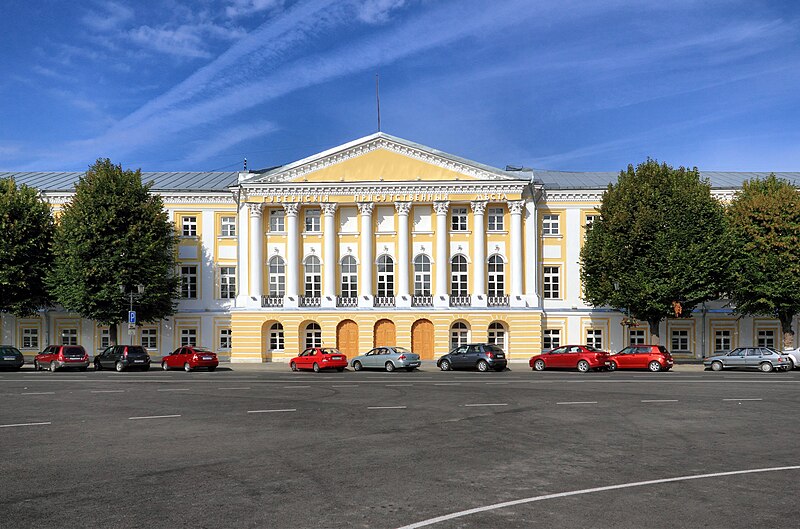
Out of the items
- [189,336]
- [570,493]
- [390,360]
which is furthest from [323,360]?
[570,493]

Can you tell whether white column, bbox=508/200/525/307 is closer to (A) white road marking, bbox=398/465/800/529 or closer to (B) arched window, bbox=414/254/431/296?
(B) arched window, bbox=414/254/431/296

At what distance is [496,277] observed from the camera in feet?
172

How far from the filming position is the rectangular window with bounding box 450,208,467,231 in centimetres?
5272

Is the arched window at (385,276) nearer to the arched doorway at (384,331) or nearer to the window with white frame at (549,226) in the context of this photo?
the arched doorway at (384,331)

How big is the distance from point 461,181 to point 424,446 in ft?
125

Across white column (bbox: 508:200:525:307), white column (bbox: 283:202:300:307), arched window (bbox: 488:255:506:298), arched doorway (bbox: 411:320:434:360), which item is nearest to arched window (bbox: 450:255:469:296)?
arched window (bbox: 488:255:506:298)

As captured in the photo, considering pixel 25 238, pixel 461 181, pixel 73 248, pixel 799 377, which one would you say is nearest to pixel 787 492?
pixel 799 377

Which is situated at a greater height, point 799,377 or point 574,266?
point 574,266

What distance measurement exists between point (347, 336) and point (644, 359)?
20.8 m

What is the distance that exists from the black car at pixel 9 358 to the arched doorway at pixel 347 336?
66.7 feet

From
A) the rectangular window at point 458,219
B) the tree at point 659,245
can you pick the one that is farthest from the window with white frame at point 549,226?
the tree at point 659,245

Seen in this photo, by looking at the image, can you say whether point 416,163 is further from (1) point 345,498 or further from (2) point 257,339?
(1) point 345,498

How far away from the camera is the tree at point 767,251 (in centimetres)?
4403

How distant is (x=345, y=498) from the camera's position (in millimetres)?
9945
